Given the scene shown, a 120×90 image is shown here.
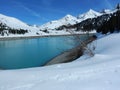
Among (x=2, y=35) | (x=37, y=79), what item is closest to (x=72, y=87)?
(x=37, y=79)

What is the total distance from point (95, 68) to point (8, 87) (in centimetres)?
485

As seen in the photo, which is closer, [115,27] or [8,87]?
[8,87]

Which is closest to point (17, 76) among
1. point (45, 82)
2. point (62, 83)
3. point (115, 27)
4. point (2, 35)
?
point (45, 82)

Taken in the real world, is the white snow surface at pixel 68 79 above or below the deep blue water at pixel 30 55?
above

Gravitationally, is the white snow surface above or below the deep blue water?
above

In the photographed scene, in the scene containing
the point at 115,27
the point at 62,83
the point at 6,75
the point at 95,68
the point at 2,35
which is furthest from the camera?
the point at 2,35

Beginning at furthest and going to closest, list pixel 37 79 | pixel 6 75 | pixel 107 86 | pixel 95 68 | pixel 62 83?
pixel 95 68, pixel 6 75, pixel 37 79, pixel 62 83, pixel 107 86

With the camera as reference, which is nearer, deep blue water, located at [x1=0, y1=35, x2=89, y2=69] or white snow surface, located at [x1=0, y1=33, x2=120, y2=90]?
white snow surface, located at [x1=0, y1=33, x2=120, y2=90]

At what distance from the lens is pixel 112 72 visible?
10.4m

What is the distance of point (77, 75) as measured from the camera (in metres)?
10.3

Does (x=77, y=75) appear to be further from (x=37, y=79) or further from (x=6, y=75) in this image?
(x=6, y=75)

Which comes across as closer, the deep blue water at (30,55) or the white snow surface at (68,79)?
the white snow surface at (68,79)

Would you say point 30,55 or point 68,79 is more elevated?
point 68,79

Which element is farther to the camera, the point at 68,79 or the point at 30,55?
the point at 30,55
